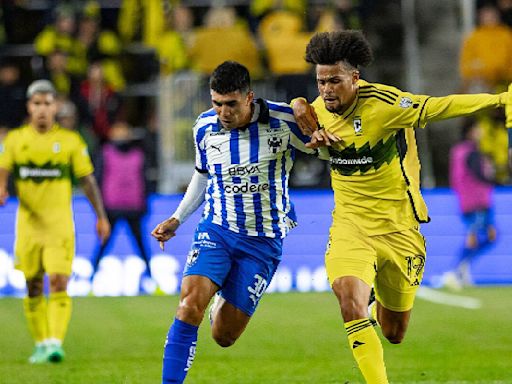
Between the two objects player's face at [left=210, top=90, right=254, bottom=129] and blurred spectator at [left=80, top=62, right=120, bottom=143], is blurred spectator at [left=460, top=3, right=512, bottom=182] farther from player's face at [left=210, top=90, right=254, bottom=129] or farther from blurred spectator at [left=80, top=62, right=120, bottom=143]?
player's face at [left=210, top=90, right=254, bottom=129]

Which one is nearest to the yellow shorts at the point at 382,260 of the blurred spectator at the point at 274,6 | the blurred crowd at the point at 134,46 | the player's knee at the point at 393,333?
the player's knee at the point at 393,333

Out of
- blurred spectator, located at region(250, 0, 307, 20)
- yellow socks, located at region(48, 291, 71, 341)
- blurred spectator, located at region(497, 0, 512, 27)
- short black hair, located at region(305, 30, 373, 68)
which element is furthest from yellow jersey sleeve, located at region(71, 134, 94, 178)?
blurred spectator, located at region(497, 0, 512, 27)

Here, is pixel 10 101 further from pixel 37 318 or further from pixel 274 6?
pixel 37 318

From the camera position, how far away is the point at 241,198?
24.4 ft

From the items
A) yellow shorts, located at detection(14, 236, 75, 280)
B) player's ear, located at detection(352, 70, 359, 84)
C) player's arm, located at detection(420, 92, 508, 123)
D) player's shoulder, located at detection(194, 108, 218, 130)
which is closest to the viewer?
player's arm, located at detection(420, 92, 508, 123)

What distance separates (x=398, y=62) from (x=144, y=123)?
3.78 m

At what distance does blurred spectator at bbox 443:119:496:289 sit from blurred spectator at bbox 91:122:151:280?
13.8 feet

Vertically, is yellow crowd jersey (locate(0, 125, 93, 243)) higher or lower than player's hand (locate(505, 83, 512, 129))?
lower

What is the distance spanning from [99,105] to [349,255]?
10508 millimetres

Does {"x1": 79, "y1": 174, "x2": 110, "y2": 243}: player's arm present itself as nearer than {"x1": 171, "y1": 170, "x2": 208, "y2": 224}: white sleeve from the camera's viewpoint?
No

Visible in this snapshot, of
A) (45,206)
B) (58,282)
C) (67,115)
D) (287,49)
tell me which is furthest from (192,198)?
(287,49)

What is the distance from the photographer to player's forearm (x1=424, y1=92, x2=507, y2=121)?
6605mm

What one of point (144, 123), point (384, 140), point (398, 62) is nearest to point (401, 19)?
point (398, 62)

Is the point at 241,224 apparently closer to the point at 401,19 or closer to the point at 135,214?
the point at 135,214
